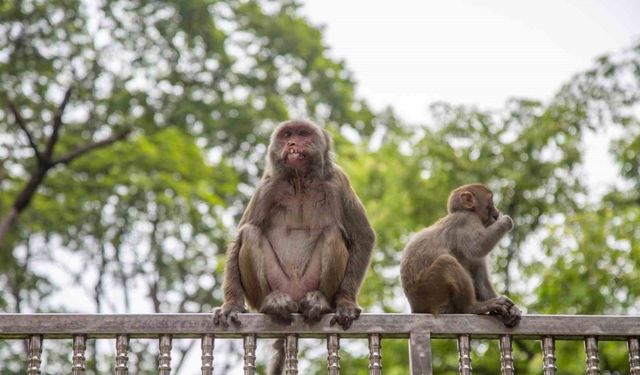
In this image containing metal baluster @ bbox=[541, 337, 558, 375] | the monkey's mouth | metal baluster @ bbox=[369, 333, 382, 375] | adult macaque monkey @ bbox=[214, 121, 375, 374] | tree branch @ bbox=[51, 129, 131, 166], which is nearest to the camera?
metal baluster @ bbox=[369, 333, 382, 375]

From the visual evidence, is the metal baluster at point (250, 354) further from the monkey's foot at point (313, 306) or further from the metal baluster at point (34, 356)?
the metal baluster at point (34, 356)

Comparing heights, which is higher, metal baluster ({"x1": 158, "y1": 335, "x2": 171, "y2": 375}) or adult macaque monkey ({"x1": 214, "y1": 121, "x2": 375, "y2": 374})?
adult macaque monkey ({"x1": 214, "y1": 121, "x2": 375, "y2": 374})

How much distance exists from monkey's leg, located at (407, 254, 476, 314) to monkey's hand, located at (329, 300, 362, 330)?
0.93 metres

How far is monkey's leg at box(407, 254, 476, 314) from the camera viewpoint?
317 inches

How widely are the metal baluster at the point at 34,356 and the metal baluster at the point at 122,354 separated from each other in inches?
22.8

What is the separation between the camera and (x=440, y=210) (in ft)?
62.7

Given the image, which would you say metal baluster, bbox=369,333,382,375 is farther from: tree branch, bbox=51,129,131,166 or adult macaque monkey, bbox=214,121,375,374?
tree branch, bbox=51,129,131,166

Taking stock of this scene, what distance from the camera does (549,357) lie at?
7277 mm

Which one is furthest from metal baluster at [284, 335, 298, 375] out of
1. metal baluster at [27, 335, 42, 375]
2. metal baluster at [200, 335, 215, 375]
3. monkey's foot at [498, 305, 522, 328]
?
metal baluster at [27, 335, 42, 375]

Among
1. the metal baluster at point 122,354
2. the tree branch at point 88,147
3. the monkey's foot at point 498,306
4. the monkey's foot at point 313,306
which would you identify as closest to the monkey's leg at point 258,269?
the monkey's foot at point 313,306

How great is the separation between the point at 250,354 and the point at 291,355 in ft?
1.03

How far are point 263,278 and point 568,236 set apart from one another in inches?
379

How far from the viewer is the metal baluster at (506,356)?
714 centimetres

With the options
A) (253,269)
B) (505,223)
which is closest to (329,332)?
(253,269)
